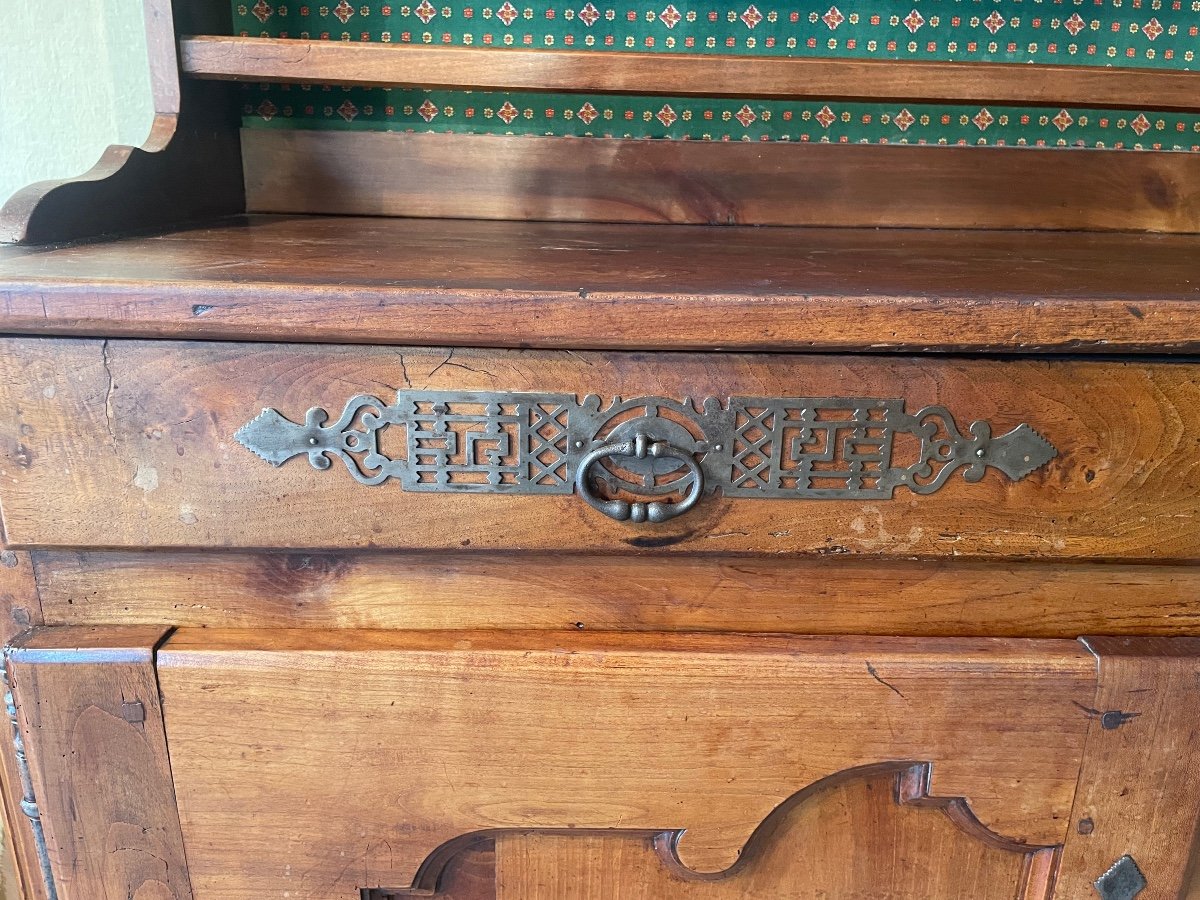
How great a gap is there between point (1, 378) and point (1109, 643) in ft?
2.14

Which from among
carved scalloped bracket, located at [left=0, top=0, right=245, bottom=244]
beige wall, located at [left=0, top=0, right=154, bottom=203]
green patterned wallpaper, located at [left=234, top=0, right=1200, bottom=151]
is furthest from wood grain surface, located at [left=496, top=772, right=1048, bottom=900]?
beige wall, located at [left=0, top=0, right=154, bottom=203]

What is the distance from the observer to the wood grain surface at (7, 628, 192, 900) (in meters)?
0.48

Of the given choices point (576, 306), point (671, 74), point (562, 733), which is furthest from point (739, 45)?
point (562, 733)

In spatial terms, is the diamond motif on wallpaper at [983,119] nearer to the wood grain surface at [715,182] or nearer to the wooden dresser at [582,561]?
the wood grain surface at [715,182]

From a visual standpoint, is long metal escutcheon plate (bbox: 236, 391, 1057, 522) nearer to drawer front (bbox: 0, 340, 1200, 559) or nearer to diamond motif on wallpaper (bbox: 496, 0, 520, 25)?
drawer front (bbox: 0, 340, 1200, 559)

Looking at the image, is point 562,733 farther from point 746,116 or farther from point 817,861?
point 746,116

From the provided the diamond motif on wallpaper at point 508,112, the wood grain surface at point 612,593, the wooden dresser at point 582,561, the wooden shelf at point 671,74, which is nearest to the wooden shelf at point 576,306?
the wooden dresser at point 582,561

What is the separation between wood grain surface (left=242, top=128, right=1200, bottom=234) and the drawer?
1.50 ft

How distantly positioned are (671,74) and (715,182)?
16 centimetres

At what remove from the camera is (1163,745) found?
500 millimetres

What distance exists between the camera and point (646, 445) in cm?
44

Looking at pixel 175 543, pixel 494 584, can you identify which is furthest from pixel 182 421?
pixel 494 584

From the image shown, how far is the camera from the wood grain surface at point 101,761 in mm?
475

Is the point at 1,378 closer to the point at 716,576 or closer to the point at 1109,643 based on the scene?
the point at 716,576
